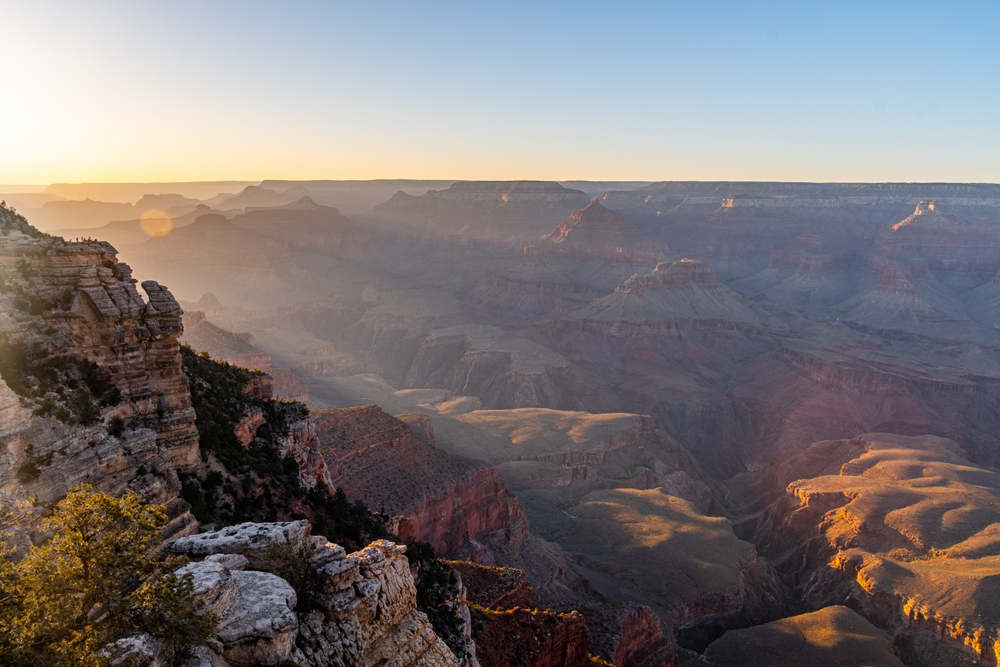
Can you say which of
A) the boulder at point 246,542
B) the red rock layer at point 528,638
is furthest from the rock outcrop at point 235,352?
the boulder at point 246,542

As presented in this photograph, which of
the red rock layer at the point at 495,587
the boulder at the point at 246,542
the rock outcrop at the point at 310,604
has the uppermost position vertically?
the boulder at the point at 246,542

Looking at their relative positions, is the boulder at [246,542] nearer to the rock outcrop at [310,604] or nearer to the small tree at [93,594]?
the rock outcrop at [310,604]

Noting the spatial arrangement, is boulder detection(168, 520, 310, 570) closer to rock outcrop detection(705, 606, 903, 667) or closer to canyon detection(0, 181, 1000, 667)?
canyon detection(0, 181, 1000, 667)

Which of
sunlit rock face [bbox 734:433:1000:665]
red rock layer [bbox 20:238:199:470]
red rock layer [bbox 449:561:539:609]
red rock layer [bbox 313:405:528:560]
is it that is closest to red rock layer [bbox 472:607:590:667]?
red rock layer [bbox 449:561:539:609]

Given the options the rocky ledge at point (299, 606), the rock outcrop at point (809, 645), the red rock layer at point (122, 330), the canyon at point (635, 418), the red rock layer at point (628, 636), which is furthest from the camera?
the rock outcrop at point (809, 645)

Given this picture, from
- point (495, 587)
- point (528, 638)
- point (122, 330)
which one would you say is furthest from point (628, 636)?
point (122, 330)

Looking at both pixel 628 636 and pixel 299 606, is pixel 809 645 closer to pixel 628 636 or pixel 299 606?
pixel 628 636
